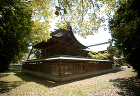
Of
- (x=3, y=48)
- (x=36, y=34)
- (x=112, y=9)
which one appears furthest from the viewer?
(x=36, y=34)

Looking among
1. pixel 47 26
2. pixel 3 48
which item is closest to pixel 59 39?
pixel 47 26

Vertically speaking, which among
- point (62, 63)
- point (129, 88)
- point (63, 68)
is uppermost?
point (62, 63)

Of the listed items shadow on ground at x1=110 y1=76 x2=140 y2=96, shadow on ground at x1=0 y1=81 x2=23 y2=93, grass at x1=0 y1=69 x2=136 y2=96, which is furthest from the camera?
shadow on ground at x1=0 y1=81 x2=23 y2=93

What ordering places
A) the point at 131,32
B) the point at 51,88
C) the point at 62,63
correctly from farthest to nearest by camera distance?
the point at 62,63, the point at 51,88, the point at 131,32

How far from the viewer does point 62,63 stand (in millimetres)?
9547

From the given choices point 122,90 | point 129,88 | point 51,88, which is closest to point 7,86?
point 51,88

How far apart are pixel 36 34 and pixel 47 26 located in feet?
11.1

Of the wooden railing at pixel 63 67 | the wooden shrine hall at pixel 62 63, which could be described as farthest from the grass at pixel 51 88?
the wooden railing at pixel 63 67

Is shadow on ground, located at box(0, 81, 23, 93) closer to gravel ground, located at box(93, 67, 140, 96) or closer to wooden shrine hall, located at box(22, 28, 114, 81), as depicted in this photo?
wooden shrine hall, located at box(22, 28, 114, 81)

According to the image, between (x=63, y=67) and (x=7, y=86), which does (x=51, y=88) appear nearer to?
(x=63, y=67)

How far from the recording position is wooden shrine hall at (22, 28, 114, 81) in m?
9.71

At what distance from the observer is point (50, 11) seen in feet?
37.9

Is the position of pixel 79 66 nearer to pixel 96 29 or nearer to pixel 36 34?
pixel 96 29

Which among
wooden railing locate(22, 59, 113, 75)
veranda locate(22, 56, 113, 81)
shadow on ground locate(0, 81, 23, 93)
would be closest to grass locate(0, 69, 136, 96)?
shadow on ground locate(0, 81, 23, 93)
